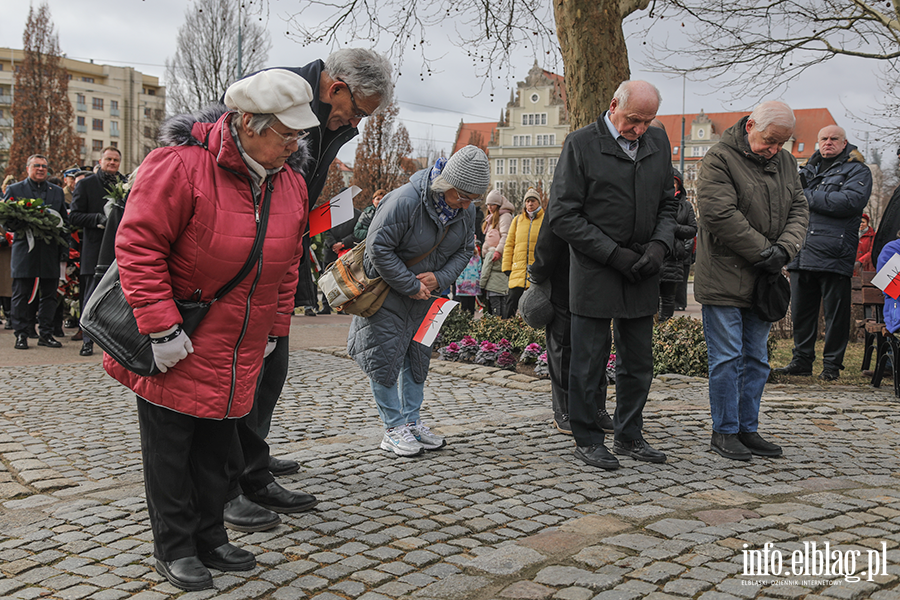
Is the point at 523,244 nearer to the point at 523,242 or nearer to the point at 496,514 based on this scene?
the point at 523,242

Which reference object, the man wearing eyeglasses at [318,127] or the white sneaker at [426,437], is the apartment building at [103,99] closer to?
the white sneaker at [426,437]

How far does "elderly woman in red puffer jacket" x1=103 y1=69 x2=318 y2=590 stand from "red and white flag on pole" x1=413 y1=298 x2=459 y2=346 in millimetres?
1791

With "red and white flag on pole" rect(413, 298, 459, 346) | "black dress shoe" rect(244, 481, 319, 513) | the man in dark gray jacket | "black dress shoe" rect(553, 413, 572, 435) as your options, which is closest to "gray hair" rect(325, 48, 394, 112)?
"red and white flag on pole" rect(413, 298, 459, 346)

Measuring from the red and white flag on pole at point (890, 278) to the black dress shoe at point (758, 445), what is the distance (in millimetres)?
2310

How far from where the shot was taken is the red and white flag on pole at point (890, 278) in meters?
6.70

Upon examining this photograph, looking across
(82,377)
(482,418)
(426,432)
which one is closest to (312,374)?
(82,377)

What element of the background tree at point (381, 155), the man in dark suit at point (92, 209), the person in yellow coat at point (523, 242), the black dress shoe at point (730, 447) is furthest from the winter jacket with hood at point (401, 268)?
the background tree at point (381, 155)

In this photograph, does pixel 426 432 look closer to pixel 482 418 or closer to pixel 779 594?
pixel 482 418

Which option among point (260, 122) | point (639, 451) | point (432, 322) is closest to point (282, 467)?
point (432, 322)

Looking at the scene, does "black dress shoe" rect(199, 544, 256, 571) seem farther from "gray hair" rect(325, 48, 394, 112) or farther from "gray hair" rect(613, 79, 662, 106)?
"gray hair" rect(613, 79, 662, 106)

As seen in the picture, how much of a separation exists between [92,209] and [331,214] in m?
6.33

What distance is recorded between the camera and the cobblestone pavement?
3.14m

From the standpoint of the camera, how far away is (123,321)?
294cm

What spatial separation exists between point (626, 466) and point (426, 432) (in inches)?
49.1
